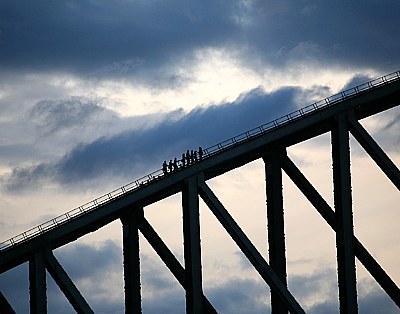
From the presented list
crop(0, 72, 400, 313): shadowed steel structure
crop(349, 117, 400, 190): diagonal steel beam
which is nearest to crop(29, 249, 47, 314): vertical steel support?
crop(0, 72, 400, 313): shadowed steel structure

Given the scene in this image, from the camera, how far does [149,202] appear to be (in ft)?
311

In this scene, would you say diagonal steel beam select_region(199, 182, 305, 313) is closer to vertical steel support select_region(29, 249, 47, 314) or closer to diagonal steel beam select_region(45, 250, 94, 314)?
diagonal steel beam select_region(45, 250, 94, 314)

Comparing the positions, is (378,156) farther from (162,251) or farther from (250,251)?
(162,251)

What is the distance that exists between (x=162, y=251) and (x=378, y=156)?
55.6 ft

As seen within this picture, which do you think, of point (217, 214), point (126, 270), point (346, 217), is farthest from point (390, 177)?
point (126, 270)

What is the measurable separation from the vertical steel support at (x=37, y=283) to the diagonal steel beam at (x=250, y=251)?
11886mm

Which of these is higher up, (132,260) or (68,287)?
(132,260)

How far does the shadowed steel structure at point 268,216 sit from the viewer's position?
89250 millimetres

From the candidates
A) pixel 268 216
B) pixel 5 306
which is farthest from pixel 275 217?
pixel 5 306

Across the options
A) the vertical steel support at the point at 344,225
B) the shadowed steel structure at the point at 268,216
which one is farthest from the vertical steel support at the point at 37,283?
the vertical steel support at the point at 344,225

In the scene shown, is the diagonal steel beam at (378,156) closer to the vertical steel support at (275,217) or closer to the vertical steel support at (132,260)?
the vertical steel support at (275,217)

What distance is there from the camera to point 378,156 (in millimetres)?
89688

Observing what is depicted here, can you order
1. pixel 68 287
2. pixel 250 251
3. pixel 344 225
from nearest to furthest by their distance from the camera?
pixel 250 251 → pixel 68 287 → pixel 344 225

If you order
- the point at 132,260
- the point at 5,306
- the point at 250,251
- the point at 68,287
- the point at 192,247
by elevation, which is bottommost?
the point at 68,287
